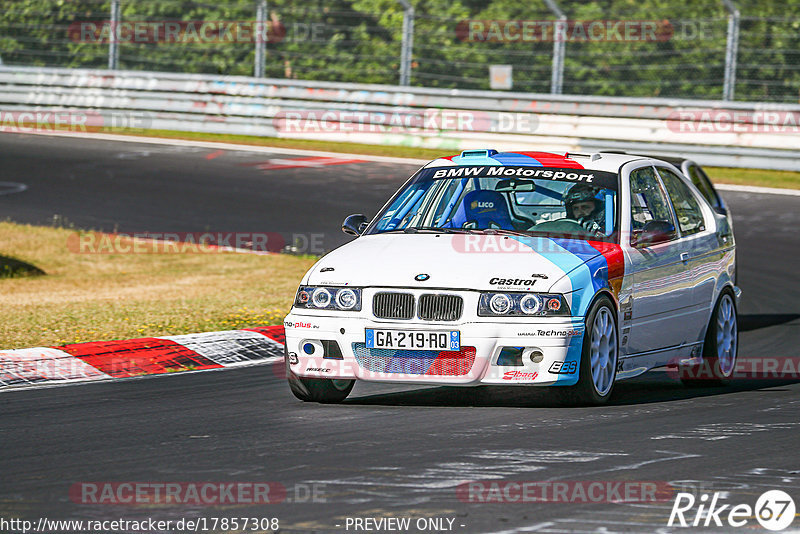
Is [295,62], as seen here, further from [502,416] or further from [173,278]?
[502,416]

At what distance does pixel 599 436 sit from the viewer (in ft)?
24.2

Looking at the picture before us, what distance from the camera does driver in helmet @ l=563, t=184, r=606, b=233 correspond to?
9.02 meters

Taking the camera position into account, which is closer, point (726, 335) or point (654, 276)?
point (654, 276)

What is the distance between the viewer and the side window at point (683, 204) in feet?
32.4

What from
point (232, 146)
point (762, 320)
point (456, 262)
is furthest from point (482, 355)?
point (232, 146)

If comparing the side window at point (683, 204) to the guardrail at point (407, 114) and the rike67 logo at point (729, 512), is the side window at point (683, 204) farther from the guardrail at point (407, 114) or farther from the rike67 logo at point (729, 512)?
the guardrail at point (407, 114)

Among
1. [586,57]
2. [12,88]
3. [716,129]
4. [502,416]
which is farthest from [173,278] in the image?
[12,88]
